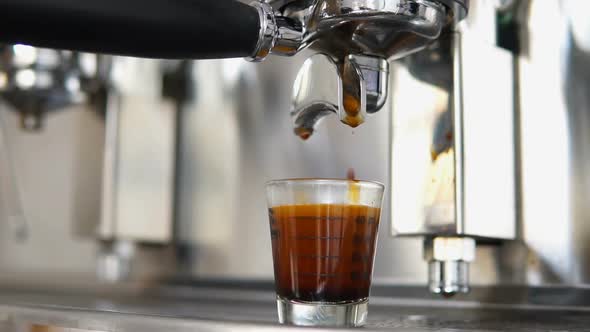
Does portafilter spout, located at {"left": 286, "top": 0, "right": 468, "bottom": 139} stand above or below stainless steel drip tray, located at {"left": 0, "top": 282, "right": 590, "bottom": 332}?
above

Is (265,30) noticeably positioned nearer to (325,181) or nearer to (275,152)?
(325,181)

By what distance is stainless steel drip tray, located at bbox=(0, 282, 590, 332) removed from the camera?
36cm

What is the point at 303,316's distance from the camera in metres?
0.39

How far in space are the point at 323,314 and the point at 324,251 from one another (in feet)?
0.10

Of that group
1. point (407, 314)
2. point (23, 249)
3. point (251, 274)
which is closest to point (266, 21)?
point (407, 314)

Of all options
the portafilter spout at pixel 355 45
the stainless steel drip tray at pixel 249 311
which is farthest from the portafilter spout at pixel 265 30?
the stainless steel drip tray at pixel 249 311

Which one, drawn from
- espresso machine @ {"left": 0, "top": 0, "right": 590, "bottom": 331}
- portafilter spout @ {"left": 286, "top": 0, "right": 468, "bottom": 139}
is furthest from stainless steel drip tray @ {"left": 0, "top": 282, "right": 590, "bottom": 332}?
portafilter spout @ {"left": 286, "top": 0, "right": 468, "bottom": 139}

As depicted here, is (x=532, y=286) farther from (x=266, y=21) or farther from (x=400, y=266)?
(x=266, y=21)

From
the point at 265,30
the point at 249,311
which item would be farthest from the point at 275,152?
the point at 265,30

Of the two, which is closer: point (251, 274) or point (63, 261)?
point (251, 274)

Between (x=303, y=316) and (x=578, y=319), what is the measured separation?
0.61 ft

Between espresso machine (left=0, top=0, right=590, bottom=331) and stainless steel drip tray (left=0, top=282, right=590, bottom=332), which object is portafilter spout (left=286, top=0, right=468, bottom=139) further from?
stainless steel drip tray (left=0, top=282, right=590, bottom=332)

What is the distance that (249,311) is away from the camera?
52cm

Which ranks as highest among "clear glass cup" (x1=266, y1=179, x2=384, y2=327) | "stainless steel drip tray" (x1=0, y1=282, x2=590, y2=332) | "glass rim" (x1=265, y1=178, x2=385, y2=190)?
"glass rim" (x1=265, y1=178, x2=385, y2=190)
